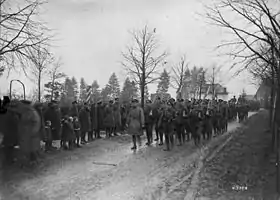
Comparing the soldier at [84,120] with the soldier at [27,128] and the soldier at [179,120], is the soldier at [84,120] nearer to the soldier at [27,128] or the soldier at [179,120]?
the soldier at [179,120]

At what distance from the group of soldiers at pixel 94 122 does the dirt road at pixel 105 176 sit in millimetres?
743

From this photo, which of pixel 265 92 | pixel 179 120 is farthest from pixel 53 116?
pixel 265 92

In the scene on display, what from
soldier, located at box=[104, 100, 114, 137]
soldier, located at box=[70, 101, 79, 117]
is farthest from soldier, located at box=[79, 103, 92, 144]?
soldier, located at box=[104, 100, 114, 137]

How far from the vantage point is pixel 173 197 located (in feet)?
21.9

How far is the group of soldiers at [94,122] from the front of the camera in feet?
29.8

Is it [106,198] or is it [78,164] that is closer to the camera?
[106,198]

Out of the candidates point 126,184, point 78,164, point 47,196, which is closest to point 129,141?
point 78,164

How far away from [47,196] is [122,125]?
11.5 m

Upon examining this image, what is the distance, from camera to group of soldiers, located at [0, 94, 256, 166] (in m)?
9.09

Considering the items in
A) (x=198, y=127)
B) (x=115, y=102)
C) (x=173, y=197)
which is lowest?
(x=173, y=197)

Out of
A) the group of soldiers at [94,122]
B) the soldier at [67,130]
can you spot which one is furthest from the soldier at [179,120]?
the soldier at [67,130]

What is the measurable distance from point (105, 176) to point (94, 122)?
7025mm

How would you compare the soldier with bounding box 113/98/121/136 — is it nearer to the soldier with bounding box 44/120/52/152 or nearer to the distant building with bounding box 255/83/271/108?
the soldier with bounding box 44/120/52/152

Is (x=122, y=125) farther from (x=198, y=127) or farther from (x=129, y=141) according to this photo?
(x=198, y=127)
